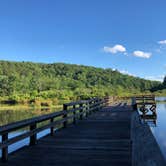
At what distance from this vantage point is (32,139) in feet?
24.4

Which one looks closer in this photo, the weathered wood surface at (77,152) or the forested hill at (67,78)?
the weathered wood surface at (77,152)

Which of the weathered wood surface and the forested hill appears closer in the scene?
the weathered wood surface

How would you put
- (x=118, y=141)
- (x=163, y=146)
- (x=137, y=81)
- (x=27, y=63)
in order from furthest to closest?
(x=137, y=81), (x=27, y=63), (x=163, y=146), (x=118, y=141)

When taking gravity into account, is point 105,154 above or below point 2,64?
below

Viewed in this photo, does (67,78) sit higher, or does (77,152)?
(67,78)

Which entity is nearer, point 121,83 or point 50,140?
point 50,140

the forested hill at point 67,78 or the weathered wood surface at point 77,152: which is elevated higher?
the forested hill at point 67,78

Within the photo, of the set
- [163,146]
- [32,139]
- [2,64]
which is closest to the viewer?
[32,139]

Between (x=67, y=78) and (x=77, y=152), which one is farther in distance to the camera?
(x=67, y=78)

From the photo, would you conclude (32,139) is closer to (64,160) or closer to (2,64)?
(64,160)

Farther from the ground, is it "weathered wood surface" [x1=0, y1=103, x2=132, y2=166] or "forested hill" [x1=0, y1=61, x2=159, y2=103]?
"forested hill" [x1=0, y1=61, x2=159, y2=103]

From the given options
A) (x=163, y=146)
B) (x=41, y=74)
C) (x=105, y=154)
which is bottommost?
(x=163, y=146)

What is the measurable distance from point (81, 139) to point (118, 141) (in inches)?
42.2

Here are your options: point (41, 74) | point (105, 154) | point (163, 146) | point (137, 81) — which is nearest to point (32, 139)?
point (105, 154)
